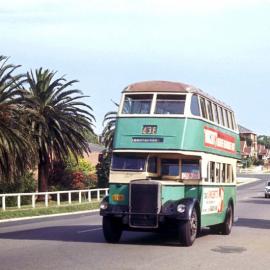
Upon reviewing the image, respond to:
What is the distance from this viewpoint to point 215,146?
18.7 m

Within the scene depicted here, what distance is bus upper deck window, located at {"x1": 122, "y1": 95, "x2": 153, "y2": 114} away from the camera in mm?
17234

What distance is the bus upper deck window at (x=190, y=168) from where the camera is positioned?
17.3 m

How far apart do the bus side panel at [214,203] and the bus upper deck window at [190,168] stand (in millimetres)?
543

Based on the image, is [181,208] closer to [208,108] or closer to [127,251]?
[127,251]

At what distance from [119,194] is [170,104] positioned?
2648 millimetres

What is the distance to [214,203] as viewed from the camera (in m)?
18.7

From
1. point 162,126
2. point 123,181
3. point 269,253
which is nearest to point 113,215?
point 123,181

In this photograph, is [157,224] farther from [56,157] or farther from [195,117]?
[56,157]

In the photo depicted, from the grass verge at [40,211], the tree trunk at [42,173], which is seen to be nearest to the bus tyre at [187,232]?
the grass verge at [40,211]

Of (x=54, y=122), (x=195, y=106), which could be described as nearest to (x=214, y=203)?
(x=195, y=106)

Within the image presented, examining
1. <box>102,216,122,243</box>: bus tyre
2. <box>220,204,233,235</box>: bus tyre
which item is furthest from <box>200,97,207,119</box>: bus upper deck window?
<box>220,204,233,235</box>: bus tyre

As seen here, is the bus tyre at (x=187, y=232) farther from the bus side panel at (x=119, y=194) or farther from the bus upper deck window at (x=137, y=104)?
the bus upper deck window at (x=137, y=104)

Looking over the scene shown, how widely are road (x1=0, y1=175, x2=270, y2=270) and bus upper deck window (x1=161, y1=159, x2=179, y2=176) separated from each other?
1745mm

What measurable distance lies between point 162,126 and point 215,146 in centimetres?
253
